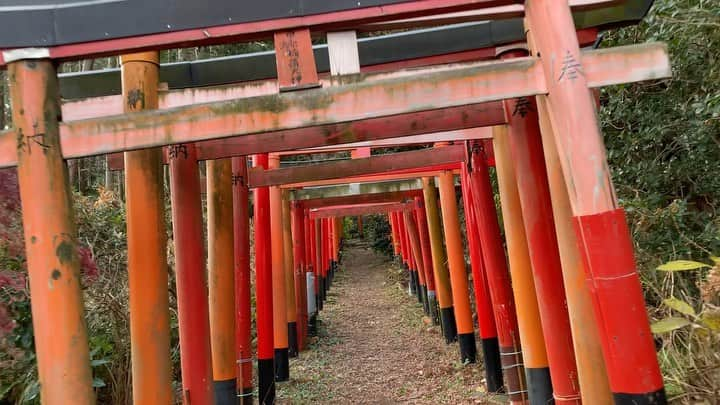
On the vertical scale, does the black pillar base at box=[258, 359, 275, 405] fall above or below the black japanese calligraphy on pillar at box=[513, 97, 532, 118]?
below

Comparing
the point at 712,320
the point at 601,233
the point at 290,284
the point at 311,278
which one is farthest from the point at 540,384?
the point at 311,278

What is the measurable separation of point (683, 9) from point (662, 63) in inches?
104

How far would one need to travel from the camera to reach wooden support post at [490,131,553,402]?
15.3ft

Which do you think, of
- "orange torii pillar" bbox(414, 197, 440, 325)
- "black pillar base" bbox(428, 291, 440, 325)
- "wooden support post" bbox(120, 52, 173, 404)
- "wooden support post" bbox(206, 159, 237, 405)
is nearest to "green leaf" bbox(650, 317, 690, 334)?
"wooden support post" bbox(120, 52, 173, 404)

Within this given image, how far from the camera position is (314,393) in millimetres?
8344

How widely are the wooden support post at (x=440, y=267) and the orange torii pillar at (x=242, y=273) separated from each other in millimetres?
4925

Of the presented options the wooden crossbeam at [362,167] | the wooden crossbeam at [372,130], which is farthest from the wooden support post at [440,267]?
the wooden crossbeam at [372,130]

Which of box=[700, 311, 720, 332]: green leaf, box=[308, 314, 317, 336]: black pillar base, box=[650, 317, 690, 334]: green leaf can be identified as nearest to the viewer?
box=[650, 317, 690, 334]: green leaf

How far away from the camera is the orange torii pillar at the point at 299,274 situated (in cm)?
1128

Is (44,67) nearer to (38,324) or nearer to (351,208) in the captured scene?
(38,324)

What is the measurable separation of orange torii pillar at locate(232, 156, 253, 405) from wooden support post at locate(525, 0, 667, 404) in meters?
4.18

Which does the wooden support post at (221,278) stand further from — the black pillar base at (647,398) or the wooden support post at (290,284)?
the wooden support post at (290,284)

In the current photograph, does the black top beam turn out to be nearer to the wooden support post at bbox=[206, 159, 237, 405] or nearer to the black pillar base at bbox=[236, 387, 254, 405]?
the wooden support post at bbox=[206, 159, 237, 405]

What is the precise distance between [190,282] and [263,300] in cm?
343
